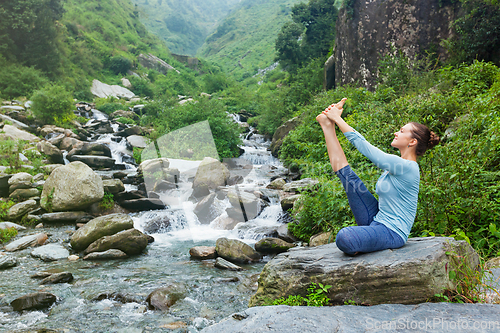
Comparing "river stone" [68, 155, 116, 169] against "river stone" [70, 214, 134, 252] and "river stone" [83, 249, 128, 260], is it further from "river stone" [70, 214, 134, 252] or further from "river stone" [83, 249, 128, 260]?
"river stone" [83, 249, 128, 260]

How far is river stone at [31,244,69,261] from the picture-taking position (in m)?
6.89

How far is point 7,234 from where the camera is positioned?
8.12 m

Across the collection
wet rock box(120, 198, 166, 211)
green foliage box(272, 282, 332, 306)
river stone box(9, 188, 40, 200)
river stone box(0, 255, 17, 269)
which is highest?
river stone box(9, 188, 40, 200)

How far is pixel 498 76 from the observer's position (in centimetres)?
709

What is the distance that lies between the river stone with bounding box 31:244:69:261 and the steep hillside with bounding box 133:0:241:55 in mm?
84629

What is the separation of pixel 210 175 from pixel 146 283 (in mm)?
6376

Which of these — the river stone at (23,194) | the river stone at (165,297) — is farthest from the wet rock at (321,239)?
the river stone at (23,194)

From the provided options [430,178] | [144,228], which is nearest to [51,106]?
[144,228]

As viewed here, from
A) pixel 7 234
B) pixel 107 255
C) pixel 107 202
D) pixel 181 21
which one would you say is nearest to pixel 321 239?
pixel 107 255

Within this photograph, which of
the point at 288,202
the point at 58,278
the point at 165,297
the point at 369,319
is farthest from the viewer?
the point at 288,202

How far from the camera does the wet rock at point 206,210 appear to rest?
985cm

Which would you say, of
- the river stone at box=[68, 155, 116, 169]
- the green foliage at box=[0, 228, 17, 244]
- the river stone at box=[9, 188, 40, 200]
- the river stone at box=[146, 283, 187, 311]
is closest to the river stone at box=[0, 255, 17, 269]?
the green foliage at box=[0, 228, 17, 244]

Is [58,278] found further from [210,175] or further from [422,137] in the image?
[210,175]

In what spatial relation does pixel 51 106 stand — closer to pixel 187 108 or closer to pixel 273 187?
pixel 187 108
